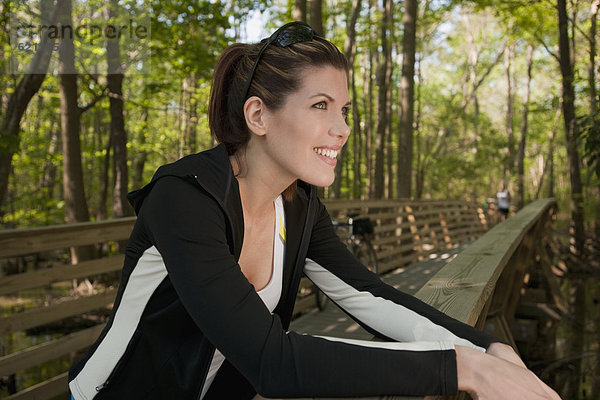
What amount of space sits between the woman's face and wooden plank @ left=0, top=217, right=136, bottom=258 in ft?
7.83

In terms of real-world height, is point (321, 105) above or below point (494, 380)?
above

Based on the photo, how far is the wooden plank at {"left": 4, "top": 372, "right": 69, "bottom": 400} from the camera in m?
3.53

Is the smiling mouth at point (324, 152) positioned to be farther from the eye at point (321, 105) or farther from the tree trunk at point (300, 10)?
the tree trunk at point (300, 10)

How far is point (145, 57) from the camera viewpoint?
41.8 feet

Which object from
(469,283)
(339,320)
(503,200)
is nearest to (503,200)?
(503,200)

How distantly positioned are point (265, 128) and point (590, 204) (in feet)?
43.6

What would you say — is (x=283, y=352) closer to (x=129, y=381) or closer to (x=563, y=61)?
(x=129, y=381)

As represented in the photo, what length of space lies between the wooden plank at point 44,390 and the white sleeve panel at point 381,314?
2487 millimetres

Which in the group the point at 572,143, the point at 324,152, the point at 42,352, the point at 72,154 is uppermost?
the point at 72,154

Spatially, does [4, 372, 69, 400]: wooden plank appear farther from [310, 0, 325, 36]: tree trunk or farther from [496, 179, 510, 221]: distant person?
[496, 179, 510, 221]: distant person

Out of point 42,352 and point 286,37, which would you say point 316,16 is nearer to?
point 42,352

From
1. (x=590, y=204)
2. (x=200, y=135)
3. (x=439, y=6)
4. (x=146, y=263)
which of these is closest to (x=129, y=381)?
(x=146, y=263)

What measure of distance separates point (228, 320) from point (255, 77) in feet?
2.42

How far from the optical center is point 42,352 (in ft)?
11.9
